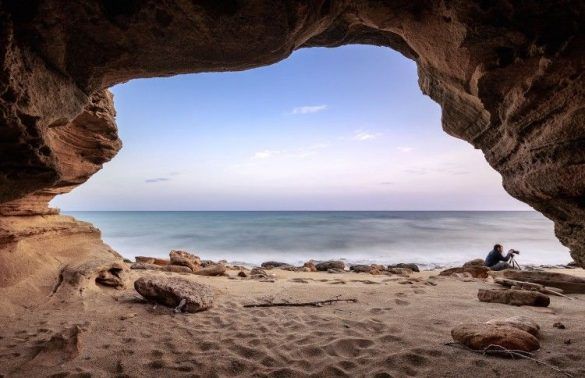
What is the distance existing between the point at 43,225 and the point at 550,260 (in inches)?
964

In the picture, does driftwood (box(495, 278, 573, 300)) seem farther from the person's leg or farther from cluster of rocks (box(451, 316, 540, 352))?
the person's leg

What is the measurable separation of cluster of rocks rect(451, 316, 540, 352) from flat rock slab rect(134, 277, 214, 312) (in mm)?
3605

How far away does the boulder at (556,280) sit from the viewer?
6.31 m

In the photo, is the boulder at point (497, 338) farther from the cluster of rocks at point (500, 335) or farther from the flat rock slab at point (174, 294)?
the flat rock slab at point (174, 294)

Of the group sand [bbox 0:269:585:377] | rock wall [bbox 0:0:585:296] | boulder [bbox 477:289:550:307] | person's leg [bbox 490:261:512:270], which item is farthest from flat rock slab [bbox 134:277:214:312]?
person's leg [bbox 490:261:512:270]

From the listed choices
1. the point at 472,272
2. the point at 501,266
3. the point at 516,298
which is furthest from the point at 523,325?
the point at 501,266

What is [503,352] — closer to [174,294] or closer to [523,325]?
[523,325]

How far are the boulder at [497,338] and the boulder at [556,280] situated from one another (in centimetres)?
421

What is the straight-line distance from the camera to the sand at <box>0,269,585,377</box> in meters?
3.04

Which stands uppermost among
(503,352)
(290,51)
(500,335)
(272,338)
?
(290,51)

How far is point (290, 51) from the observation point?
3004 mm

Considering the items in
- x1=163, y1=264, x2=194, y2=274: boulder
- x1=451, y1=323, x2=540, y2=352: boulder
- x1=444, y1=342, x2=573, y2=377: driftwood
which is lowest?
x1=163, y1=264, x2=194, y2=274: boulder

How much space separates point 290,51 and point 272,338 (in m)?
3.28

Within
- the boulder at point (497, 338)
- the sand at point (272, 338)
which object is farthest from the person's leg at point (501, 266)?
the boulder at point (497, 338)
